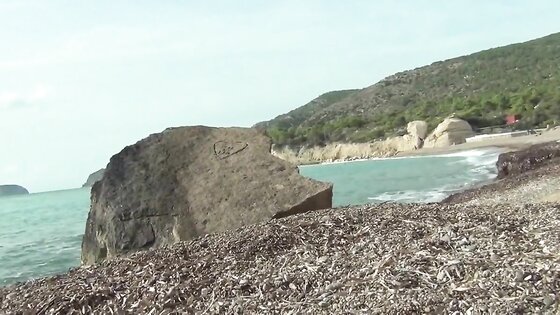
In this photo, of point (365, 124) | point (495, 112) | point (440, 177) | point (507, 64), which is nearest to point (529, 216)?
point (440, 177)

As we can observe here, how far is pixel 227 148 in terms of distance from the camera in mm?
11148

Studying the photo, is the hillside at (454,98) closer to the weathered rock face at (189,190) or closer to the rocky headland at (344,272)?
the weathered rock face at (189,190)

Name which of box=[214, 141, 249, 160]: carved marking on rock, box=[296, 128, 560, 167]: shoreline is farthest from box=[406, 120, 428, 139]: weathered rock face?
box=[214, 141, 249, 160]: carved marking on rock

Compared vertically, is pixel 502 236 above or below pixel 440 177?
above

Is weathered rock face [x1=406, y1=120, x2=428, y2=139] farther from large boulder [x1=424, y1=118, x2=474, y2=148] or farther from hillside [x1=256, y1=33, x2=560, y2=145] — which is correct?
large boulder [x1=424, y1=118, x2=474, y2=148]

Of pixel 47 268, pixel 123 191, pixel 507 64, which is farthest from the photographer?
pixel 507 64

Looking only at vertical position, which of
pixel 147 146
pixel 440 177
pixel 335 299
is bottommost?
pixel 440 177

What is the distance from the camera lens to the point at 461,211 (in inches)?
298

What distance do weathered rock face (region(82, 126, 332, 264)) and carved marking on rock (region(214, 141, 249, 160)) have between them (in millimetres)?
17

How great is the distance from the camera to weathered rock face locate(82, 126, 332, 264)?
987 centimetres

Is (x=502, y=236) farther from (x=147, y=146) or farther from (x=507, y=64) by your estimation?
(x=507, y=64)

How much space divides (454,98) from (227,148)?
87.0 meters

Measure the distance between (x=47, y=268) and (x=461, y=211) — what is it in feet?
36.4

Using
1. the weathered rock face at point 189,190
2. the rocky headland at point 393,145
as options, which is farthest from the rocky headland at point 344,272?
the rocky headland at point 393,145
